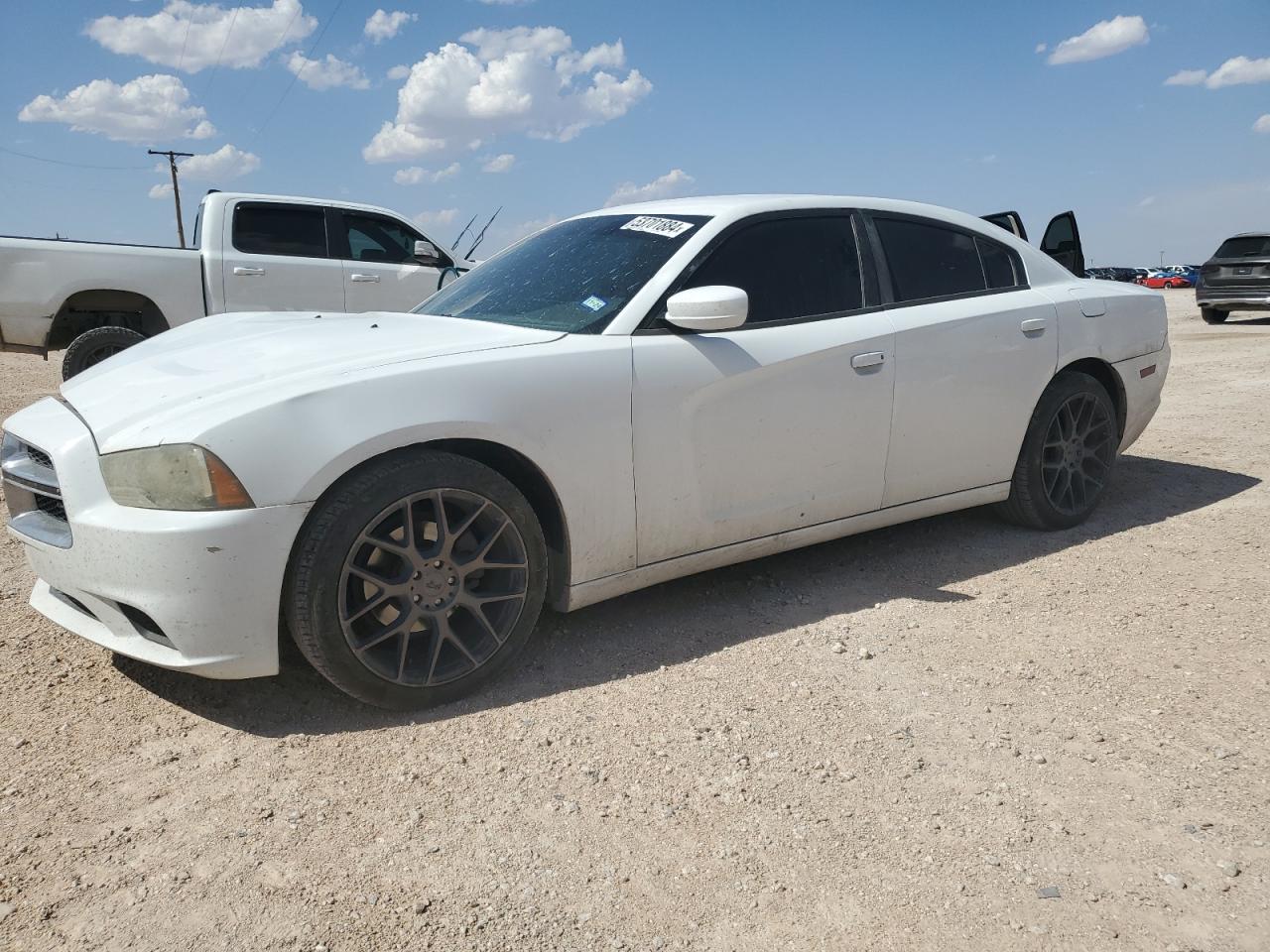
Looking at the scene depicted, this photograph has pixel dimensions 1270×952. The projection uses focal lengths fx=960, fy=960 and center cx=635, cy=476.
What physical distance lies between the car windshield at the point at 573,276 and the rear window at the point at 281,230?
5542mm

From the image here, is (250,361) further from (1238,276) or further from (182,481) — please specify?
(1238,276)

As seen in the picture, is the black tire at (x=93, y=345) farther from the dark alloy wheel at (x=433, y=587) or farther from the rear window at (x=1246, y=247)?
the rear window at (x=1246, y=247)

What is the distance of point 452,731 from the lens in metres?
2.81

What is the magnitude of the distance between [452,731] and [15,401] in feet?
25.8

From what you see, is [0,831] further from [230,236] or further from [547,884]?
Result: [230,236]

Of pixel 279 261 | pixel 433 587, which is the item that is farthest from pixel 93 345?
pixel 433 587

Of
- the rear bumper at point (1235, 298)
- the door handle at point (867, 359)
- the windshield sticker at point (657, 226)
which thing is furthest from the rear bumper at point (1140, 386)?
the rear bumper at point (1235, 298)

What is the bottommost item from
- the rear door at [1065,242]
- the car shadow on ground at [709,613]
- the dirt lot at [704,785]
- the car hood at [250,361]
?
the dirt lot at [704,785]

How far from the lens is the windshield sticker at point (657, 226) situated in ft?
11.7

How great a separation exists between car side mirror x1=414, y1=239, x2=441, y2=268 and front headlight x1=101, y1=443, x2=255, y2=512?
21.1ft

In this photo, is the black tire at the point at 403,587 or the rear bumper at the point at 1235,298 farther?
the rear bumper at the point at 1235,298

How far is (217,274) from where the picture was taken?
8633 mm

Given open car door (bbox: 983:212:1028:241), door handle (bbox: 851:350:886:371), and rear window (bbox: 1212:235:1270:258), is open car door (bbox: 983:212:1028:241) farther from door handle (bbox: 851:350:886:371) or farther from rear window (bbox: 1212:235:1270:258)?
rear window (bbox: 1212:235:1270:258)

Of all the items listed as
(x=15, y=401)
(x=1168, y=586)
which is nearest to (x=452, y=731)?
(x=1168, y=586)
